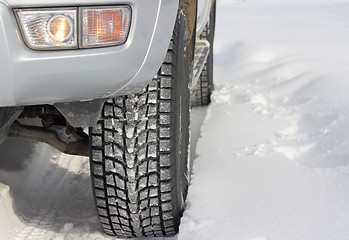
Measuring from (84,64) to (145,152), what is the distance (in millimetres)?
468

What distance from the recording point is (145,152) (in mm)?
1796

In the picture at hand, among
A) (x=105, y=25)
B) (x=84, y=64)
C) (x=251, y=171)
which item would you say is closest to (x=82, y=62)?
(x=84, y=64)

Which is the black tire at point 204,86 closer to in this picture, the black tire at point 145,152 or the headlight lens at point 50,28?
the black tire at point 145,152

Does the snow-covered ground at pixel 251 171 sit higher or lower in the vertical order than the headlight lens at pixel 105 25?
lower

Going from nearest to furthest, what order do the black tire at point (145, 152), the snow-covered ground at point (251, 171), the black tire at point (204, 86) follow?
1. the black tire at point (145, 152)
2. the snow-covered ground at point (251, 171)
3. the black tire at point (204, 86)

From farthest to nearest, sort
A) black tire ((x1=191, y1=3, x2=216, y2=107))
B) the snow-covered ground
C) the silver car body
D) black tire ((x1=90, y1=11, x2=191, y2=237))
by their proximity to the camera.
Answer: black tire ((x1=191, y1=3, x2=216, y2=107)), the snow-covered ground, black tire ((x1=90, y1=11, x2=191, y2=237)), the silver car body

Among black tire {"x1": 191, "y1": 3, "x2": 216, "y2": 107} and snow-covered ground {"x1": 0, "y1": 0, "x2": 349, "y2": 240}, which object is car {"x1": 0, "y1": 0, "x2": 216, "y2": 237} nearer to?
snow-covered ground {"x1": 0, "y1": 0, "x2": 349, "y2": 240}

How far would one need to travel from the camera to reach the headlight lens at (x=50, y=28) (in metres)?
1.36

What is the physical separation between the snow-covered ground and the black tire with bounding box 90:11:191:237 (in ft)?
0.48

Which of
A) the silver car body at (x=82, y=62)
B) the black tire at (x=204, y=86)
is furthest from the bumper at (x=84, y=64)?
the black tire at (x=204, y=86)

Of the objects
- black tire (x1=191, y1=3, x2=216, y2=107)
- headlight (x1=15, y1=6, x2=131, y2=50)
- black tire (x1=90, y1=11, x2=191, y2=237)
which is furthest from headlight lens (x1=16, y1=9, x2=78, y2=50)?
black tire (x1=191, y1=3, x2=216, y2=107)

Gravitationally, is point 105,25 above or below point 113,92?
→ above

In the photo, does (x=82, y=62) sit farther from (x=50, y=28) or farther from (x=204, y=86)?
(x=204, y=86)

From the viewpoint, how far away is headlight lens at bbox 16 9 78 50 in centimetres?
136
